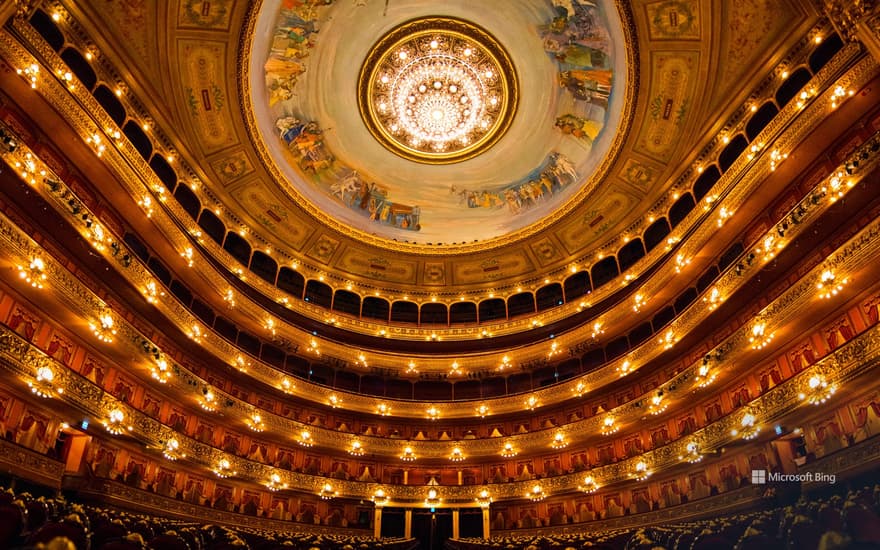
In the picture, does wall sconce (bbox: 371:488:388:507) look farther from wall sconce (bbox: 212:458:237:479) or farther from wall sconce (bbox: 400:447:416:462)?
wall sconce (bbox: 212:458:237:479)

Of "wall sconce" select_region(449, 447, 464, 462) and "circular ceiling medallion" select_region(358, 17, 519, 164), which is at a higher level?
"circular ceiling medallion" select_region(358, 17, 519, 164)

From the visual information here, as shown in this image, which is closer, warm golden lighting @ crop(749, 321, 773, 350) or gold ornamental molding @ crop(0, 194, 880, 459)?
gold ornamental molding @ crop(0, 194, 880, 459)

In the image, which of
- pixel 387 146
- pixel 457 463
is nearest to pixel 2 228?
pixel 387 146

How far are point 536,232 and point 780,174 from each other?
12.0 meters

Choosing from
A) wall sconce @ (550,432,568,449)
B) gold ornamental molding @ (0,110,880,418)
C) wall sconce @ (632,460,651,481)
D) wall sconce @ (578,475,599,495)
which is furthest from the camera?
wall sconce @ (550,432,568,449)

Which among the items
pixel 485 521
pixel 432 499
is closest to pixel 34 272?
pixel 432 499

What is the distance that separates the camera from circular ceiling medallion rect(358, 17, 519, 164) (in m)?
24.1

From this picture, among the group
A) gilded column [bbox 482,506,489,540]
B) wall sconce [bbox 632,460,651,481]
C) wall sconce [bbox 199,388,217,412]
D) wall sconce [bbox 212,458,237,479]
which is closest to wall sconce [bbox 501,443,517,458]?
gilded column [bbox 482,506,489,540]

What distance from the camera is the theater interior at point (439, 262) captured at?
14039mm

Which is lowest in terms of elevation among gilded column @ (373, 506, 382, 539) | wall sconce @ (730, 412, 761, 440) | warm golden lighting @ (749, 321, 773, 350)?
gilded column @ (373, 506, 382, 539)

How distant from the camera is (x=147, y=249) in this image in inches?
765

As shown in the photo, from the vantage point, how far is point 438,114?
2630cm

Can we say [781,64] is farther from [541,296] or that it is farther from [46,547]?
[46,547]

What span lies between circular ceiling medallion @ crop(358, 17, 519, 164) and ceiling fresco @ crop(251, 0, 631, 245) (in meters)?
0.38
